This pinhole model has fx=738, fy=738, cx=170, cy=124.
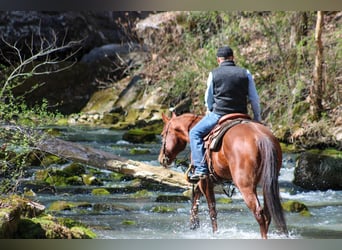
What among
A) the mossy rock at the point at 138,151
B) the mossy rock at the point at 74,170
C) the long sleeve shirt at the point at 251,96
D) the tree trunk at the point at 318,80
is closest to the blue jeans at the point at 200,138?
the long sleeve shirt at the point at 251,96

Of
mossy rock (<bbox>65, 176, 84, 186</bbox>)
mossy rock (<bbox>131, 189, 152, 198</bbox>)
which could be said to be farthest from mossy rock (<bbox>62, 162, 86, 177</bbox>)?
mossy rock (<bbox>131, 189, 152, 198</bbox>)

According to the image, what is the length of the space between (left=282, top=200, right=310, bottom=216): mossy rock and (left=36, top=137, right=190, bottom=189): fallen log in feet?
3.24

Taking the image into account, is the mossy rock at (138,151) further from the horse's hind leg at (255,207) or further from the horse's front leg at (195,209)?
the horse's hind leg at (255,207)

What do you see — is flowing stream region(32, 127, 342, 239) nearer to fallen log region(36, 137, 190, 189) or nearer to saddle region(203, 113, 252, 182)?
fallen log region(36, 137, 190, 189)

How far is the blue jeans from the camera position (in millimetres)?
5777

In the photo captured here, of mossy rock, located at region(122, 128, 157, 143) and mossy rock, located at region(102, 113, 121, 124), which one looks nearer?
mossy rock, located at region(122, 128, 157, 143)

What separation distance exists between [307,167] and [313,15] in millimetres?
2519

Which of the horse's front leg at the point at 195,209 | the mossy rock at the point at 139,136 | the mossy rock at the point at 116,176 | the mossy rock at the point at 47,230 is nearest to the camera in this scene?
the mossy rock at the point at 47,230

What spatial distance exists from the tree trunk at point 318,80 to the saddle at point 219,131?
4136 millimetres

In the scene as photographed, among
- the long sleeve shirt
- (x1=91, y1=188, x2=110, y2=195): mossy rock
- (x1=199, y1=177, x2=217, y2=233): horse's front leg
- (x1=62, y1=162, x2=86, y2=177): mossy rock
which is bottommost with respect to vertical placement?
(x1=91, y1=188, x2=110, y2=195): mossy rock

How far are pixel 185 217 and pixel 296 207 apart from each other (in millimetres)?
1084

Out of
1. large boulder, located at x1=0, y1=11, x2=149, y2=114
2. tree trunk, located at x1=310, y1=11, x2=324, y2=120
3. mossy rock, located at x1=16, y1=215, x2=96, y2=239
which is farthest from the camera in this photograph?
large boulder, located at x1=0, y1=11, x2=149, y2=114

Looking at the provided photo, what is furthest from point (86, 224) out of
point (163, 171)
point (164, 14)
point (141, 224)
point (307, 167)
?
point (164, 14)

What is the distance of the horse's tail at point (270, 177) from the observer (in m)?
5.15
